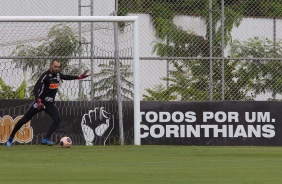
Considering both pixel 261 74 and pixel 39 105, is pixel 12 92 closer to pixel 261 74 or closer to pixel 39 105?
pixel 39 105

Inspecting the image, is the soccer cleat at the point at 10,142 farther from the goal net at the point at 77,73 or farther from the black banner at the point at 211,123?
the black banner at the point at 211,123

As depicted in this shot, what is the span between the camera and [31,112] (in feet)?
65.8

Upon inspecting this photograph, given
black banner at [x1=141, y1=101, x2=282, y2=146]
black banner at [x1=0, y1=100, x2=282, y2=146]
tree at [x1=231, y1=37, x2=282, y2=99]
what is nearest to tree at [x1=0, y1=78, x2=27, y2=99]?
black banner at [x1=0, y1=100, x2=282, y2=146]

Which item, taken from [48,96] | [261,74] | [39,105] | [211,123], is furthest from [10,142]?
[261,74]

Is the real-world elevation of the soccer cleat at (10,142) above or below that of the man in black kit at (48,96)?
below

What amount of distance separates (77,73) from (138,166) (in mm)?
8916

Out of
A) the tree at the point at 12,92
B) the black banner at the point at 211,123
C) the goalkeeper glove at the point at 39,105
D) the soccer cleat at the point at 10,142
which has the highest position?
the tree at the point at 12,92

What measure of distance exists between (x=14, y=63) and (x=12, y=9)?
1975 millimetres

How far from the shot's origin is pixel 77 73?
22031 millimetres

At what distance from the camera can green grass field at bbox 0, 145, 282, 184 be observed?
430 inches

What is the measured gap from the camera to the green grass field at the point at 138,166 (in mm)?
10914

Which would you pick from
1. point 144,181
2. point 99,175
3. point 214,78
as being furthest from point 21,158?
point 214,78

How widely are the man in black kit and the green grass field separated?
4.75 ft

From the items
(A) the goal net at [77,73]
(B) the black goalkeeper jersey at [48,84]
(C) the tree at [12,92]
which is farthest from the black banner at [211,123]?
(C) the tree at [12,92]
